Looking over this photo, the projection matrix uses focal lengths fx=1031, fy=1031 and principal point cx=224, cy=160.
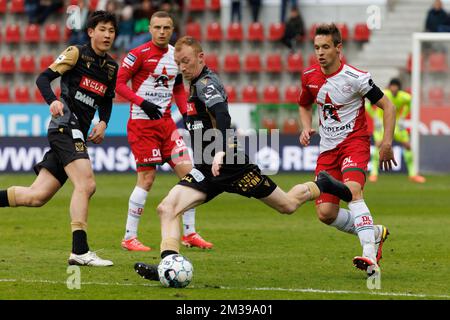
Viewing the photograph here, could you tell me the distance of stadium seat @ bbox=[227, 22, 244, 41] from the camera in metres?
28.1

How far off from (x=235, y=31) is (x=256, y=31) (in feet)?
1.92

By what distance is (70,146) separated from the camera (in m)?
9.73

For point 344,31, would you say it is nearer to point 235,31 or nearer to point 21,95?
point 235,31

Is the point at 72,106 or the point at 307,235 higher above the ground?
the point at 72,106

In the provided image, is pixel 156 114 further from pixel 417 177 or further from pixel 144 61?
pixel 417 177

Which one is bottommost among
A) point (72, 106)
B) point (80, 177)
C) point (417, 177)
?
point (417, 177)

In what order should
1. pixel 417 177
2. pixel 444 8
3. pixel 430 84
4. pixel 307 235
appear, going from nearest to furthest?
pixel 307 235 < pixel 417 177 < pixel 430 84 < pixel 444 8

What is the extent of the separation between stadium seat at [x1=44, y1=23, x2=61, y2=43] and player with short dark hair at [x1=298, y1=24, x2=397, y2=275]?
65.5 ft

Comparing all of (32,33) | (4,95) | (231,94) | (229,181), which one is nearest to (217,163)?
(229,181)

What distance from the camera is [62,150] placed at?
9719mm

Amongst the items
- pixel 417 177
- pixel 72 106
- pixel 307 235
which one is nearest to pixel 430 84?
pixel 417 177

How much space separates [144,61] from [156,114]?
803mm

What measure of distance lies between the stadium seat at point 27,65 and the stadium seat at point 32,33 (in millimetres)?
812

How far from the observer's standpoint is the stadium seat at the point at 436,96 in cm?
2320
